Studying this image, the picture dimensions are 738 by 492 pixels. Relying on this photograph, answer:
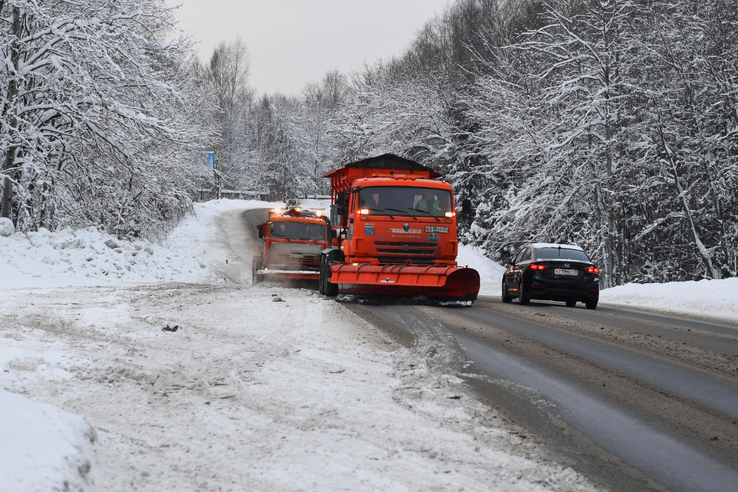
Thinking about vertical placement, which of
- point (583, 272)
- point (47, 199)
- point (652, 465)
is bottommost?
point (652, 465)

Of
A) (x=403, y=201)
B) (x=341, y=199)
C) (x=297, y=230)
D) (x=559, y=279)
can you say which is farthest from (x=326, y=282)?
(x=297, y=230)

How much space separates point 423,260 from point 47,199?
10.6 meters

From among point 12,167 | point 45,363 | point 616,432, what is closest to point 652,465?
point 616,432

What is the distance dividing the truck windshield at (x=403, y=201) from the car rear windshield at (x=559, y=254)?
285 cm

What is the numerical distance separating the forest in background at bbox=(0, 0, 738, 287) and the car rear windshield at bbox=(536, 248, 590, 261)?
30.6ft

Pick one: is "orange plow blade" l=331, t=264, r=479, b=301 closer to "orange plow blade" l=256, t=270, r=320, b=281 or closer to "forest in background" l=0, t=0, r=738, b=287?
"orange plow blade" l=256, t=270, r=320, b=281

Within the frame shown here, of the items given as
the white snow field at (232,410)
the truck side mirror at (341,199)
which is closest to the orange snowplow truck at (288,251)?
the truck side mirror at (341,199)

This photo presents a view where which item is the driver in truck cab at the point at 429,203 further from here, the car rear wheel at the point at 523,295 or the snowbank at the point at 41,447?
the snowbank at the point at 41,447

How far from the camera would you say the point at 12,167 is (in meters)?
18.6

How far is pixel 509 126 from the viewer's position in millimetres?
31641

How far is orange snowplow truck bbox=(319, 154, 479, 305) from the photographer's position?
49.5 feet

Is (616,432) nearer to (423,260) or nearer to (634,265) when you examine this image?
(423,260)

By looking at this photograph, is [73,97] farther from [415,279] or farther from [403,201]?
[415,279]

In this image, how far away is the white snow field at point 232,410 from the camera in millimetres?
3645
